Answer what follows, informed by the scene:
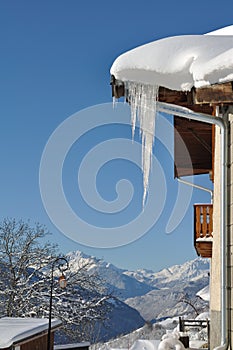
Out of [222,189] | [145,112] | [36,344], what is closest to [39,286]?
[36,344]

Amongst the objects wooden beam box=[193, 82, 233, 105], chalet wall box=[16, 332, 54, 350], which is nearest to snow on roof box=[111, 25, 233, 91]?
wooden beam box=[193, 82, 233, 105]

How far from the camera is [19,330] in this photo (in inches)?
393

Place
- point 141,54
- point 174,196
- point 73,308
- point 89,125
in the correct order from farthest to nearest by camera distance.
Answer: point 73,308 < point 174,196 < point 89,125 < point 141,54

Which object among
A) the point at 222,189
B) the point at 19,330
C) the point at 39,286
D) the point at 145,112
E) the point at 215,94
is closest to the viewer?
the point at 215,94

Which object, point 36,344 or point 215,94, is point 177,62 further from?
point 36,344

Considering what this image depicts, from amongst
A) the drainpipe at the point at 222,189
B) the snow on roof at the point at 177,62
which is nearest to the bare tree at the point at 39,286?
the drainpipe at the point at 222,189

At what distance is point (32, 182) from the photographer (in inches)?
1364

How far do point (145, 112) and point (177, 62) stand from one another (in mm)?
487

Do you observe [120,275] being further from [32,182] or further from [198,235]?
[198,235]

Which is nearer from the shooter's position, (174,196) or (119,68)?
(119,68)

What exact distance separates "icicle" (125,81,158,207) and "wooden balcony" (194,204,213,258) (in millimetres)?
4648

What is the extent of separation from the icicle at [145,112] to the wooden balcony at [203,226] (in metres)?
4.65

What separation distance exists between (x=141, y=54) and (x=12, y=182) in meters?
35.2

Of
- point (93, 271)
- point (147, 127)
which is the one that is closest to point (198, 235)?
point (147, 127)
